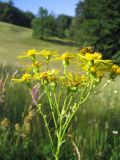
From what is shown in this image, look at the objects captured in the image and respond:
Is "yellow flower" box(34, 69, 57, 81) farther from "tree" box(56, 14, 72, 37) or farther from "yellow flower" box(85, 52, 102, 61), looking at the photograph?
"tree" box(56, 14, 72, 37)

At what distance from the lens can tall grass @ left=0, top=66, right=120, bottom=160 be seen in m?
5.14

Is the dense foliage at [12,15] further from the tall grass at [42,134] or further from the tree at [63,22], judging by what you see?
the tall grass at [42,134]

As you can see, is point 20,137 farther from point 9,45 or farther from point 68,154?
point 9,45

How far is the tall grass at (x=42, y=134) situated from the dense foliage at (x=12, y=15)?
2834 inches

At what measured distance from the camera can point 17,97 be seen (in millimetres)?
6742

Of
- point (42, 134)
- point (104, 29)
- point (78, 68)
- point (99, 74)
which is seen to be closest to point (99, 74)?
point (99, 74)

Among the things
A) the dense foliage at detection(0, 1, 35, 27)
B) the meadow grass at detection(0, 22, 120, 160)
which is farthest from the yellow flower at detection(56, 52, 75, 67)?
the dense foliage at detection(0, 1, 35, 27)

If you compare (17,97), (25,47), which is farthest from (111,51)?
(17,97)

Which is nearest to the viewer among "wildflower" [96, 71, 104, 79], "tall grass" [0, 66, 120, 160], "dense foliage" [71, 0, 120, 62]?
"wildflower" [96, 71, 104, 79]

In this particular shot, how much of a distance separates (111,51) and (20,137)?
41.0 metres

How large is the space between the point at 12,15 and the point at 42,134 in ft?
248

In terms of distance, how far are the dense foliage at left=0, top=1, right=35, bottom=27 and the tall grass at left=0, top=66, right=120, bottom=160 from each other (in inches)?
2834

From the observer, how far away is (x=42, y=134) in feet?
18.8

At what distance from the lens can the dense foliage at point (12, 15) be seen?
78.3m
